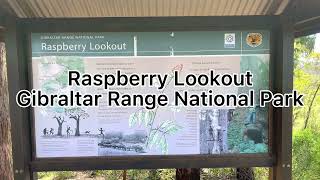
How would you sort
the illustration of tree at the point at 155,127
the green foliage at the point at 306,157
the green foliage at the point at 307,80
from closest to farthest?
the illustration of tree at the point at 155,127, the green foliage at the point at 306,157, the green foliage at the point at 307,80

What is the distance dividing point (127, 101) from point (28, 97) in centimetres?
70

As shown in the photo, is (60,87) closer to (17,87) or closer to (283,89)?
(17,87)

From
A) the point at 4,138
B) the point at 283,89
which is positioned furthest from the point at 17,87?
the point at 4,138

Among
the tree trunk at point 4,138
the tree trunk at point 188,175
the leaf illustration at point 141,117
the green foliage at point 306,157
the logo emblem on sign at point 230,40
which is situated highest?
the logo emblem on sign at point 230,40

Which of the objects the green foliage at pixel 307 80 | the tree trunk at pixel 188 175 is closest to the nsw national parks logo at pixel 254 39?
the tree trunk at pixel 188 175

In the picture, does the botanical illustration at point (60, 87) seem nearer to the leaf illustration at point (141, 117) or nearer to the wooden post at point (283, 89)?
the leaf illustration at point (141, 117)

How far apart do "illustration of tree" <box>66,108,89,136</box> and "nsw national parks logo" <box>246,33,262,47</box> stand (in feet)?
4.25

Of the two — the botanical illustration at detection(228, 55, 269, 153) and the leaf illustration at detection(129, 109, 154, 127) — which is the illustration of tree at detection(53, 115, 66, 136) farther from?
the botanical illustration at detection(228, 55, 269, 153)

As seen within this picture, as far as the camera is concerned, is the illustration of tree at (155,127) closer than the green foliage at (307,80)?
Yes

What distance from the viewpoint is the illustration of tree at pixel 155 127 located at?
7.88 ft

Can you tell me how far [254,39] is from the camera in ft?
7.81

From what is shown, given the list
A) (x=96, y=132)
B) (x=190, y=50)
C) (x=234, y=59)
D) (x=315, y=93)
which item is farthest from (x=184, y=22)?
(x=315, y=93)

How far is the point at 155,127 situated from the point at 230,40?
836 millimetres

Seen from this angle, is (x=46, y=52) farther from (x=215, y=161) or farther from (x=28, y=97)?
(x=215, y=161)
